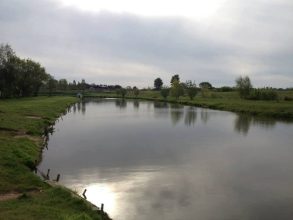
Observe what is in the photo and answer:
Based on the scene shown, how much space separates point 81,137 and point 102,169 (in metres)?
14.9

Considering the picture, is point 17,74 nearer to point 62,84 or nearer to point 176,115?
point 176,115

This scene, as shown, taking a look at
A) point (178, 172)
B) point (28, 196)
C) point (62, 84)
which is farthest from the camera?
point (62, 84)

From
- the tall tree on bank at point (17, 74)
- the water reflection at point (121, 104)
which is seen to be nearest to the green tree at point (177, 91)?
the water reflection at point (121, 104)

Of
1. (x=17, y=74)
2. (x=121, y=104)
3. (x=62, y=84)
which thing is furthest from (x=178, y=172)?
(x=62, y=84)

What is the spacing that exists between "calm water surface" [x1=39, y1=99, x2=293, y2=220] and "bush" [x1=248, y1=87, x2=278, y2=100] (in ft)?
181

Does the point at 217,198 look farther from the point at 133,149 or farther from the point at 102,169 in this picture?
the point at 133,149

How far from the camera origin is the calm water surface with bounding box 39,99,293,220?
55.0ft

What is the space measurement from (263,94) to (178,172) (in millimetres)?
80360

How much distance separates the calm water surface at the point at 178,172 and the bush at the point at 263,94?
55.1 meters

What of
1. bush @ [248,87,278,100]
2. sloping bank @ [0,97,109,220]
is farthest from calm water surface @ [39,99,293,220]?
bush @ [248,87,278,100]

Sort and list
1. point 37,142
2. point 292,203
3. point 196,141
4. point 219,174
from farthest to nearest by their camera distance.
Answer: point 196,141 → point 37,142 → point 219,174 → point 292,203

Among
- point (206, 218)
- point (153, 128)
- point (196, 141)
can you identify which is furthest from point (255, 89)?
point (206, 218)

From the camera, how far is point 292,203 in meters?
17.7

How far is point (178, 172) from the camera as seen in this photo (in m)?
23.3
